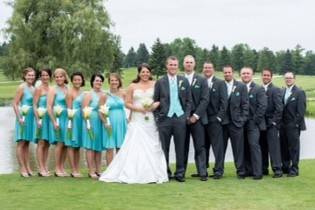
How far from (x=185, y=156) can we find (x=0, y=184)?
119 inches

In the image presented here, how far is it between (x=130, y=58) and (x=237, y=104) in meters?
114

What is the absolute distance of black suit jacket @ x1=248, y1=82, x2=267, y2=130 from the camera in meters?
10.6

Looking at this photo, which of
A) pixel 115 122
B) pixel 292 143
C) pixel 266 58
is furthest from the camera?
pixel 266 58

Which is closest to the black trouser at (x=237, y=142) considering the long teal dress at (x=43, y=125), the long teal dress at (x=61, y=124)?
the long teal dress at (x=61, y=124)

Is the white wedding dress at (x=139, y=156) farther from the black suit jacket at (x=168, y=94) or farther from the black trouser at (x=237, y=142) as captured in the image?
the black trouser at (x=237, y=142)

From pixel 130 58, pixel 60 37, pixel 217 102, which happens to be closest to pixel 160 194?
pixel 217 102

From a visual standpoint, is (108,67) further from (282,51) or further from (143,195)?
(282,51)

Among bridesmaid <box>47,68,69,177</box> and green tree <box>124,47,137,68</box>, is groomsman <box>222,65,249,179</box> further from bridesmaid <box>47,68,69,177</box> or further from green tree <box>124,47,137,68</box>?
green tree <box>124,47,137,68</box>

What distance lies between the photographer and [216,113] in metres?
10.5

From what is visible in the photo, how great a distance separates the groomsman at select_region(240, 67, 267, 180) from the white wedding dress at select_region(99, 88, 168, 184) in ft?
5.03

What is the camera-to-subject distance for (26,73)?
10531 millimetres

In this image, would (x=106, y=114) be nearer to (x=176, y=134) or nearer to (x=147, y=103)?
(x=147, y=103)

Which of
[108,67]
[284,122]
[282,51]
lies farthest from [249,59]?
[284,122]

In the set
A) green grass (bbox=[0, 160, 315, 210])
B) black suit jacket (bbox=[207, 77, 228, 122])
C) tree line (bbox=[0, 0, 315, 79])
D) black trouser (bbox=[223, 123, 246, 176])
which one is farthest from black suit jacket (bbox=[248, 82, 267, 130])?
tree line (bbox=[0, 0, 315, 79])
